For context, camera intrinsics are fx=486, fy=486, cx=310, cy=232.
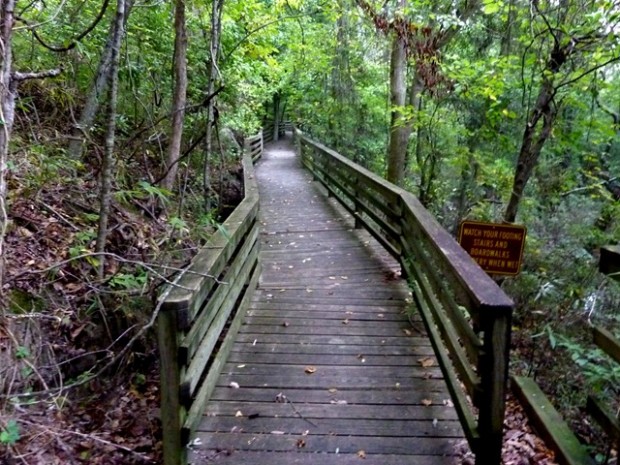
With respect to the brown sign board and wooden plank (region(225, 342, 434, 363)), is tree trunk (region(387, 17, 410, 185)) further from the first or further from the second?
wooden plank (region(225, 342, 434, 363))

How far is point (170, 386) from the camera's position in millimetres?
2621

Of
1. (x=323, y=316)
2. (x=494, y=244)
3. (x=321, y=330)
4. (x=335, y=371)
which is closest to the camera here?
(x=335, y=371)

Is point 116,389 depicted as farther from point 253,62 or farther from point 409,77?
point 409,77

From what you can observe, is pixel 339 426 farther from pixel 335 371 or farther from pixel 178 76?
pixel 178 76

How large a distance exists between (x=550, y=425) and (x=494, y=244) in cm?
143

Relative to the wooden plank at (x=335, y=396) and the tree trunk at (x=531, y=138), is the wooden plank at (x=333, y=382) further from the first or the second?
the tree trunk at (x=531, y=138)

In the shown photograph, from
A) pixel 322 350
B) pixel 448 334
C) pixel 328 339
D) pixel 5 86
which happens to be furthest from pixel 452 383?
pixel 5 86

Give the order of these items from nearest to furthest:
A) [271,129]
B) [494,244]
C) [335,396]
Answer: [335,396] < [494,244] < [271,129]

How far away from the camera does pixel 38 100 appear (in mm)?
5852

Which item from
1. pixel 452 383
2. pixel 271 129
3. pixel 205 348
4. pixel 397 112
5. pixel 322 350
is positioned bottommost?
pixel 322 350

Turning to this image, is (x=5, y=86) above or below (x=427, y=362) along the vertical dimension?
above

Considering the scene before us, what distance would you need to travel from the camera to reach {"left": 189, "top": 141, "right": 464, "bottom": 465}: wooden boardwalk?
9.37ft

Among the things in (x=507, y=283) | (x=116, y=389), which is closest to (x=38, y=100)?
(x=116, y=389)

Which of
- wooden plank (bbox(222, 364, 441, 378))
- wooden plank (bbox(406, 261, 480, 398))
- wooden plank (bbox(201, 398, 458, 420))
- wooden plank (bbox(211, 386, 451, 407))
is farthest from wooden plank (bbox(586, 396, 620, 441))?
wooden plank (bbox(222, 364, 441, 378))
